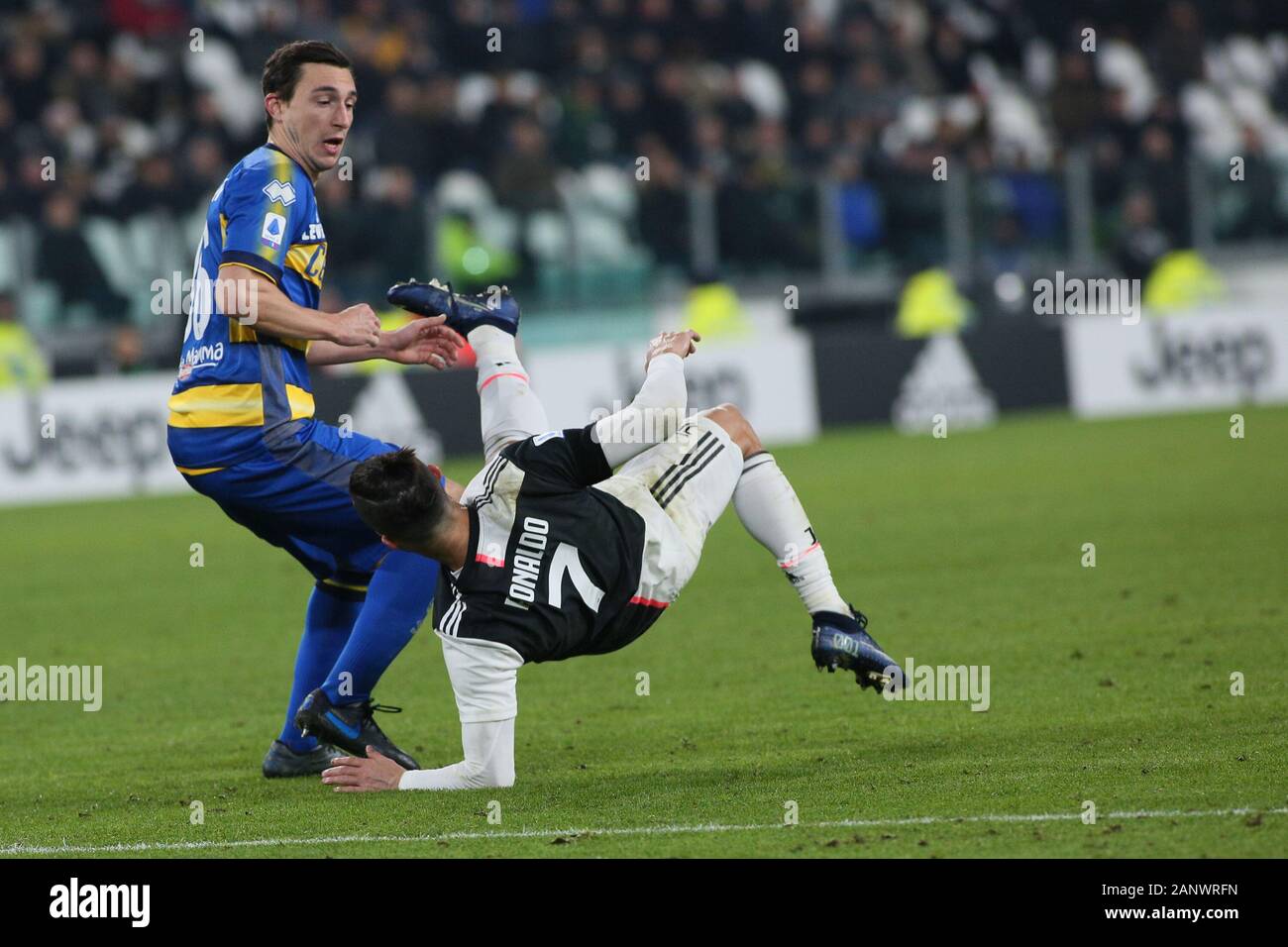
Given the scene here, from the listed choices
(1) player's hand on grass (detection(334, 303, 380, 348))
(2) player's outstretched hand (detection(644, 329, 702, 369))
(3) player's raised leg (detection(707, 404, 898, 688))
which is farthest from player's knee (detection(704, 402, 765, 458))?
(1) player's hand on grass (detection(334, 303, 380, 348))

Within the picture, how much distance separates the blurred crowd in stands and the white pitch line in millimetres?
12934

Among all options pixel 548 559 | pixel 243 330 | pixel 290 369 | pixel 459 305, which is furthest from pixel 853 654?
pixel 243 330

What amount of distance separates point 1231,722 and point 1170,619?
2319 millimetres

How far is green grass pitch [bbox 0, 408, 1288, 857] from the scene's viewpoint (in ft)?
17.8

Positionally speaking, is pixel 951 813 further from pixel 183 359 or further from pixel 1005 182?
pixel 1005 182

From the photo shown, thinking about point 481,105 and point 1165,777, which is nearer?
point 1165,777

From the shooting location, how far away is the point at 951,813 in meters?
5.41

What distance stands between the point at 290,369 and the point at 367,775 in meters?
1.34

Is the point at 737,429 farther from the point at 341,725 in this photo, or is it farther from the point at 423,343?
the point at 341,725

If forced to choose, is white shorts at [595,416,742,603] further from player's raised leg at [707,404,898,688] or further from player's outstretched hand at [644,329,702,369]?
player's outstretched hand at [644,329,702,369]

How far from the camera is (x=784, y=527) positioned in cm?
663
